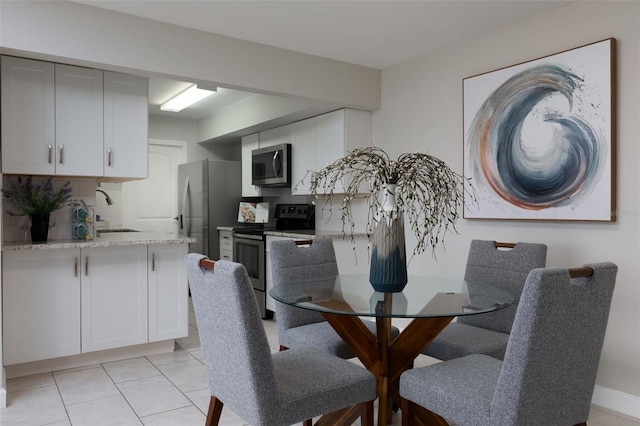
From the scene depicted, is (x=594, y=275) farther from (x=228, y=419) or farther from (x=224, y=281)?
(x=228, y=419)

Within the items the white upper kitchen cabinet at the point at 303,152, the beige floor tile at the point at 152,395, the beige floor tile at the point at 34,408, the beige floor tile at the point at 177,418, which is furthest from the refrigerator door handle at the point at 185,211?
the beige floor tile at the point at 177,418

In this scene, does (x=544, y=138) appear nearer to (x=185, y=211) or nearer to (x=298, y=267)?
(x=298, y=267)

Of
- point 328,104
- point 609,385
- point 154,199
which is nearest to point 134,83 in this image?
point 328,104

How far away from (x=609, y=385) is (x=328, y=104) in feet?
9.40

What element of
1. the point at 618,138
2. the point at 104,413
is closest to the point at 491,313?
the point at 618,138

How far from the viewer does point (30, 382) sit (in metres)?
2.92

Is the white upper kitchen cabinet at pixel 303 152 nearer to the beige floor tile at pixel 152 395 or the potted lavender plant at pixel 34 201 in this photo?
Answer: the potted lavender plant at pixel 34 201

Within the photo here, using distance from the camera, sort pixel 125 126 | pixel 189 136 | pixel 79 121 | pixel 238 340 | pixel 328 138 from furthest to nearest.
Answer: pixel 189 136 < pixel 328 138 < pixel 125 126 < pixel 79 121 < pixel 238 340

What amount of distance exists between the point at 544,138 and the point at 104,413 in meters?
3.01

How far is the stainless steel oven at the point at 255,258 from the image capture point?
180 inches

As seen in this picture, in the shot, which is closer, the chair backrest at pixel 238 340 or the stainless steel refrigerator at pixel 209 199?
the chair backrest at pixel 238 340

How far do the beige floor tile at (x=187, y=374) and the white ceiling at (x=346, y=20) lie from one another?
7.67ft

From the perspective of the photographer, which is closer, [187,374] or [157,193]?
[187,374]

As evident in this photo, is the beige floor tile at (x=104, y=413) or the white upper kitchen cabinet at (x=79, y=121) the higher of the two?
the white upper kitchen cabinet at (x=79, y=121)
